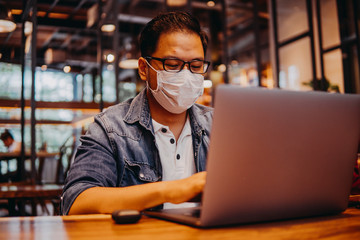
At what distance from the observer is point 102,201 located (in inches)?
44.7

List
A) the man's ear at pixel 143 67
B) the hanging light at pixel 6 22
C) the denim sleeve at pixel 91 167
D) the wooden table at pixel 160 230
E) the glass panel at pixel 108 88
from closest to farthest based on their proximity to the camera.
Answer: the wooden table at pixel 160 230 < the denim sleeve at pixel 91 167 < the man's ear at pixel 143 67 < the hanging light at pixel 6 22 < the glass panel at pixel 108 88

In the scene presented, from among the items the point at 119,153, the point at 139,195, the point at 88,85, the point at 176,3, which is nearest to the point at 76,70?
the point at 88,85

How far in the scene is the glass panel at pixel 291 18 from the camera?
775cm

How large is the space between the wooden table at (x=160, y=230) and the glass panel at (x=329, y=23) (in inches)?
270

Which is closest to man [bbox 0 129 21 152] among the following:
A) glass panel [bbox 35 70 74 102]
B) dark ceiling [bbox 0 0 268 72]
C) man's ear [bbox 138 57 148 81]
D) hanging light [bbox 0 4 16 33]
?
glass panel [bbox 35 70 74 102]

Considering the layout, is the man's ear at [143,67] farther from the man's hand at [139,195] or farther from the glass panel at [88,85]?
the glass panel at [88,85]

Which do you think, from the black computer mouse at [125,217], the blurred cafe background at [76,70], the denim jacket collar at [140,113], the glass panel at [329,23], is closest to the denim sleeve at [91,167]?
the denim jacket collar at [140,113]

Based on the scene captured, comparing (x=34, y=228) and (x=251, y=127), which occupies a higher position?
(x=251, y=127)

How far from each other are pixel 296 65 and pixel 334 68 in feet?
3.04

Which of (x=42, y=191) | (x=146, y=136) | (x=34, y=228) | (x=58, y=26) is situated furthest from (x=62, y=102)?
(x=34, y=228)

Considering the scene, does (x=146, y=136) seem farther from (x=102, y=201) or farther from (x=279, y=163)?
(x=279, y=163)

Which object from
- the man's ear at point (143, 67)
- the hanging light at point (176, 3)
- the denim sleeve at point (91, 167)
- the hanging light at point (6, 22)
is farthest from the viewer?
the hanging light at point (176, 3)

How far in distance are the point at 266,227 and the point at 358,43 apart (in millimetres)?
5809

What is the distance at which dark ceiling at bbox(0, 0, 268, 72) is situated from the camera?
698cm
